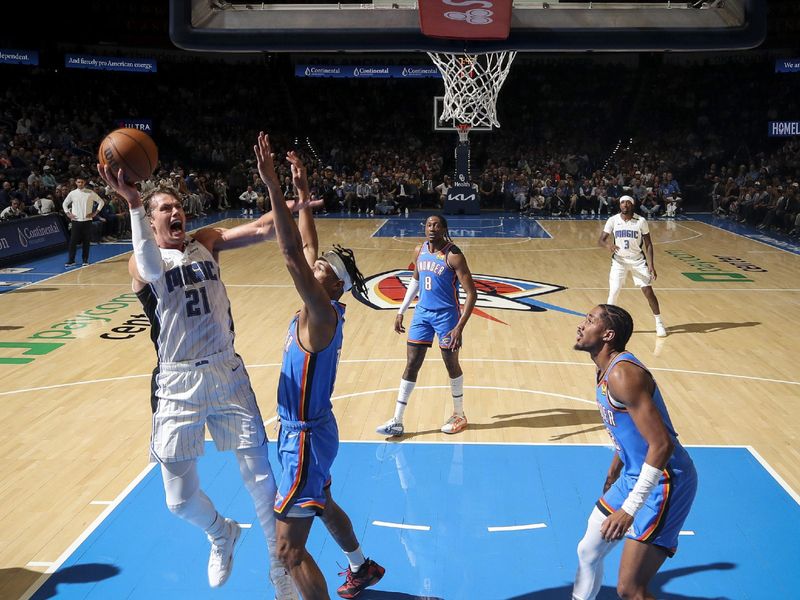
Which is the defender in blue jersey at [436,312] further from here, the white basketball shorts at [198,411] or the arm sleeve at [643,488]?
the arm sleeve at [643,488]

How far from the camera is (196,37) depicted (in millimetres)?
4258

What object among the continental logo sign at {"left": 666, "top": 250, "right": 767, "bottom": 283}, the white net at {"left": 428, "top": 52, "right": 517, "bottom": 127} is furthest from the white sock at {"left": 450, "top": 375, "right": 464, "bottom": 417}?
the white net at {"left": 428, "top": 52, "right": 517, "bottom": 127}

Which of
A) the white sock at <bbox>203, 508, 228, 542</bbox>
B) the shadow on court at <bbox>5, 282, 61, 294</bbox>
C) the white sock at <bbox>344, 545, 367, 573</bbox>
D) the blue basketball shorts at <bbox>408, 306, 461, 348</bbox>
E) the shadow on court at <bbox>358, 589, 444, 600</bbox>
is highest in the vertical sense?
the blue basketball shorts at <bbox>408, 306, 461, 348</bbox>

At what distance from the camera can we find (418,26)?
443 cm

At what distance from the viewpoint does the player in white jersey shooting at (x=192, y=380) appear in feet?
12.2

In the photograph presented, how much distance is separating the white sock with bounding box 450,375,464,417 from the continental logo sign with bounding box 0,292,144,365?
4.82m

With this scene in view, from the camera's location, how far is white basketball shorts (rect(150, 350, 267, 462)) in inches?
146

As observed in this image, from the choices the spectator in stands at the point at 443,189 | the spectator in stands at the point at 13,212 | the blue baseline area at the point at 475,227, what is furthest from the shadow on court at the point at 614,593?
the spectator in stands at the point at 443,189

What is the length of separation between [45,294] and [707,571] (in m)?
10.5

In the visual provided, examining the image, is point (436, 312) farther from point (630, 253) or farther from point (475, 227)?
point (475, 227)

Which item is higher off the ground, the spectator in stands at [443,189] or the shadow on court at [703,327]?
the shadow on court at [703,327]

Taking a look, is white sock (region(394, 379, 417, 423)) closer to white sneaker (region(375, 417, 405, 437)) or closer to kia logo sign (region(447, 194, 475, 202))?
white sneaker (region(375, 417, 405, 437))

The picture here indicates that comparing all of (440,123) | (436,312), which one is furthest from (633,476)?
(440,123)

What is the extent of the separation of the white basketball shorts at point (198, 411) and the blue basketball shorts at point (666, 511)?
1703 millimetres
